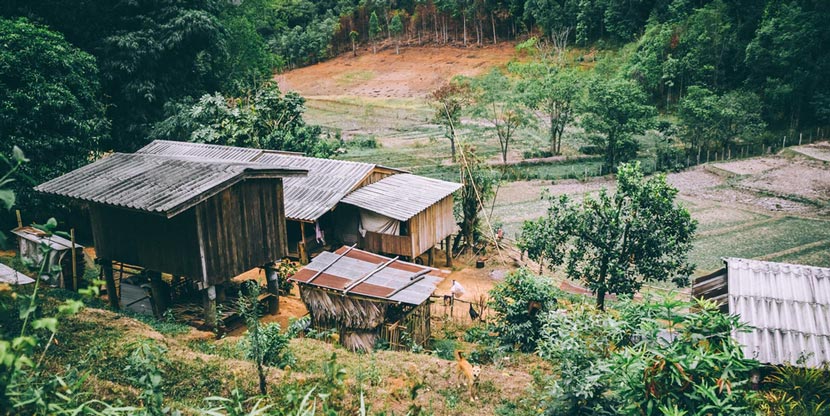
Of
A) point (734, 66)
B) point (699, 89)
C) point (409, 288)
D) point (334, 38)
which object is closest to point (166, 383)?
point (409, 288)

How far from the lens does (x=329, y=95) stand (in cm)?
6450

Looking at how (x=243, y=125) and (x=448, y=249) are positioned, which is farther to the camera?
(x=243, y=125)

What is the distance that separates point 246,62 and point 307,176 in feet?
63.9

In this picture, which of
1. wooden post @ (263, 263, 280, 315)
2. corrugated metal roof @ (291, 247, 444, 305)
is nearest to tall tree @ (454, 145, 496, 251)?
corrugated metal roof @ (291, 247, 444, 305)

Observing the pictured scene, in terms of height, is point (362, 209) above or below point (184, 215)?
below

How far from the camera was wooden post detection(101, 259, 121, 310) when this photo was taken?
1455 cm

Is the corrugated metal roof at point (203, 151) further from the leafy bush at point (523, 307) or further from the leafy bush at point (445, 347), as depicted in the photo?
the leafy bush at point (523, 307)

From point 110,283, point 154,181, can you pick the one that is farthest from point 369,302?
point 110,283

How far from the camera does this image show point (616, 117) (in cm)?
3619

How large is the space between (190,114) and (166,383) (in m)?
20.8

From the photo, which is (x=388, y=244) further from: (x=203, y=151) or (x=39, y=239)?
(x=39, y=239)

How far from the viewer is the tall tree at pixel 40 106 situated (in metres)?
17.8

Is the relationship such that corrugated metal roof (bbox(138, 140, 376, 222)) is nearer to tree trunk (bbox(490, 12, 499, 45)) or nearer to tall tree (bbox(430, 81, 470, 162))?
tall tree (bbox(430, 81, 470, 162))

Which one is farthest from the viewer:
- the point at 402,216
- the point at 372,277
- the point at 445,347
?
the point at 402,216
